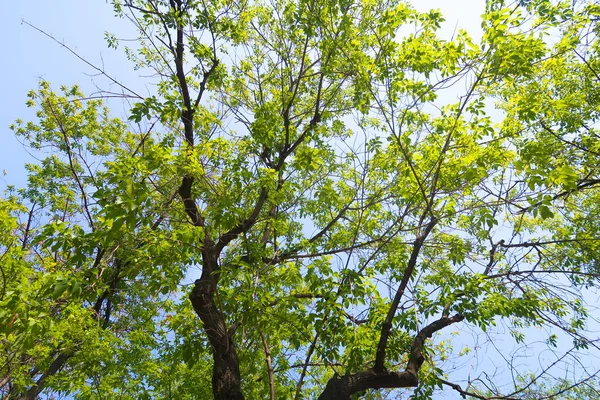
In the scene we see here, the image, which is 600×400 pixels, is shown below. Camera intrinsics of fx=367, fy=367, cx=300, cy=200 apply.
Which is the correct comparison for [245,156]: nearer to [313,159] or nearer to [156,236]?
[313,159]

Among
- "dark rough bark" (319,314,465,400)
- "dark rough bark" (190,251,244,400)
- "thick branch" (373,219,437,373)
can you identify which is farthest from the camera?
"dark rough bark" (190,251,244,400)

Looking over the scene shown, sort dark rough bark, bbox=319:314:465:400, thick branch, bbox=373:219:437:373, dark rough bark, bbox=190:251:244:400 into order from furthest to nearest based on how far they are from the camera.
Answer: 1. dark rough bark, bbox=190:251:244:400
2. dark rough bark, bbox=319:314:465:400
3. thick branch, bbox=373:219:437:373

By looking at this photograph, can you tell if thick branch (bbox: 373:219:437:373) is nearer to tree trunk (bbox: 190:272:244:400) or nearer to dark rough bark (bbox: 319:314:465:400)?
dark rough bark (bbox: 319:314:465:400)

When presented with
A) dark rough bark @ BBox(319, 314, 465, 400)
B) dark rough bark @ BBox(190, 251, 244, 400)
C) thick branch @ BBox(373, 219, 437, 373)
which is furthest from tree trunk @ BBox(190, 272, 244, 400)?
thick branch @ BBox(373, 219, 437, 373)

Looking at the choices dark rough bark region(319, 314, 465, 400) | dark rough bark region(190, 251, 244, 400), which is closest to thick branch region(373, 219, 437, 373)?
dark rough bark region(319, 314, 465, 400)

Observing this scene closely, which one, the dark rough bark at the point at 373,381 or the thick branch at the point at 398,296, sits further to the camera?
the dark rough bark at the point at 373,381

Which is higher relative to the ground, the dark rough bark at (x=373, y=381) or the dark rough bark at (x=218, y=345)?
the dark rough bark at (x=218, y=345)

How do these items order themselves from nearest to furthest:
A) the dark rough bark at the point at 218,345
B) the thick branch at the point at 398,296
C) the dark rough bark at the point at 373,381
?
the thick branch at the point at 398,296 → the dark rough bark at the point at 373,381 → the dark rough bark at the point at 218,345

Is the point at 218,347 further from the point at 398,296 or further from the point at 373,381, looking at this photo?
the point at 398,296

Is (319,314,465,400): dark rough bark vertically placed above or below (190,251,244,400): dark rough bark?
below

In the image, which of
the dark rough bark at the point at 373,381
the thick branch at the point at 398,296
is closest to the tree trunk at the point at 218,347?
the dark rough bark at the point at 373,381

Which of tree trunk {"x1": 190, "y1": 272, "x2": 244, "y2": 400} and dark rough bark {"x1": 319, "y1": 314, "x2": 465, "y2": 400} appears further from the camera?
tree trunk {"x1": 190, "y1": 272, "x2": 244, "y2": 400}

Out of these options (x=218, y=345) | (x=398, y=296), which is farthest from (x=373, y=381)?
(x=218, y=345)

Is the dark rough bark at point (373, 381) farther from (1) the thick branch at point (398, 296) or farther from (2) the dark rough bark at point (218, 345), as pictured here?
(2) the dark rough bark at point (218, 345)
